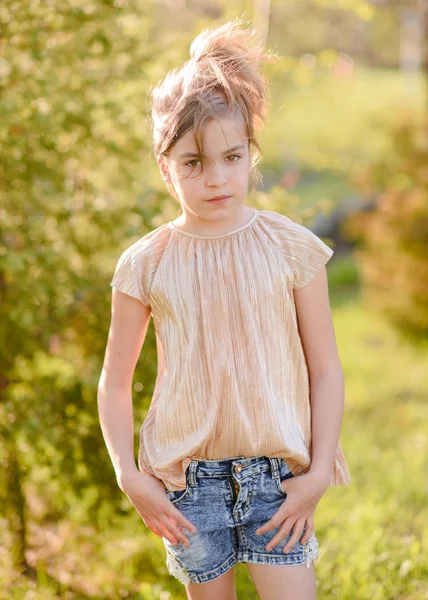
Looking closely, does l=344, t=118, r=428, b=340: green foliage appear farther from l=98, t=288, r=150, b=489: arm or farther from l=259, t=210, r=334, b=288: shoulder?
l=98, t=288, r=150, b=489: arm

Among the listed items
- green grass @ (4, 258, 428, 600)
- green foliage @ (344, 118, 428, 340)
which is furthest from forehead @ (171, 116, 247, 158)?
green foliage @ (344, 118, 428, 340)

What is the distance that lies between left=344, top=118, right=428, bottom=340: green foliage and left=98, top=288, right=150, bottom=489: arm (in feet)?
21.3

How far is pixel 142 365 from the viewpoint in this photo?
3.11m

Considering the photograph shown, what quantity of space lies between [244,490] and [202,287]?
492mm

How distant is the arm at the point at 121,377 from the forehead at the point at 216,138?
0.40 m

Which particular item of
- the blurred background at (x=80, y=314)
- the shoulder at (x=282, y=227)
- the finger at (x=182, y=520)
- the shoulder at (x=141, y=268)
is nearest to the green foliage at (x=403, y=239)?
the blurred background at (x=80, y=314)

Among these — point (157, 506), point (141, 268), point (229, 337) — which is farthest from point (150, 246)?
point (157, 506)

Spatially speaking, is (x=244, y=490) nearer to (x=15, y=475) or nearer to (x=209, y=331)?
(x=209, y=331)

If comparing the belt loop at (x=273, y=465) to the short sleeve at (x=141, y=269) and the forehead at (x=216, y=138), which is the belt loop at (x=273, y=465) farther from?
the forehead at (x=216, y=138)

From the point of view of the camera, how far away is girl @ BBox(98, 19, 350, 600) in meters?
1.88

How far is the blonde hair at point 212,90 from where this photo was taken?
182 centimetres

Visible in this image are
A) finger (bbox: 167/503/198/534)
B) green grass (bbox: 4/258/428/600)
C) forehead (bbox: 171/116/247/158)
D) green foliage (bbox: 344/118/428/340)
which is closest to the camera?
forehead (bbox: 171/116/247/158)

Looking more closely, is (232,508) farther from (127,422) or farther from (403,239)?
(403,239)

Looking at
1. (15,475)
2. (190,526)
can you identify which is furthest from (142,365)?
(190,526)
